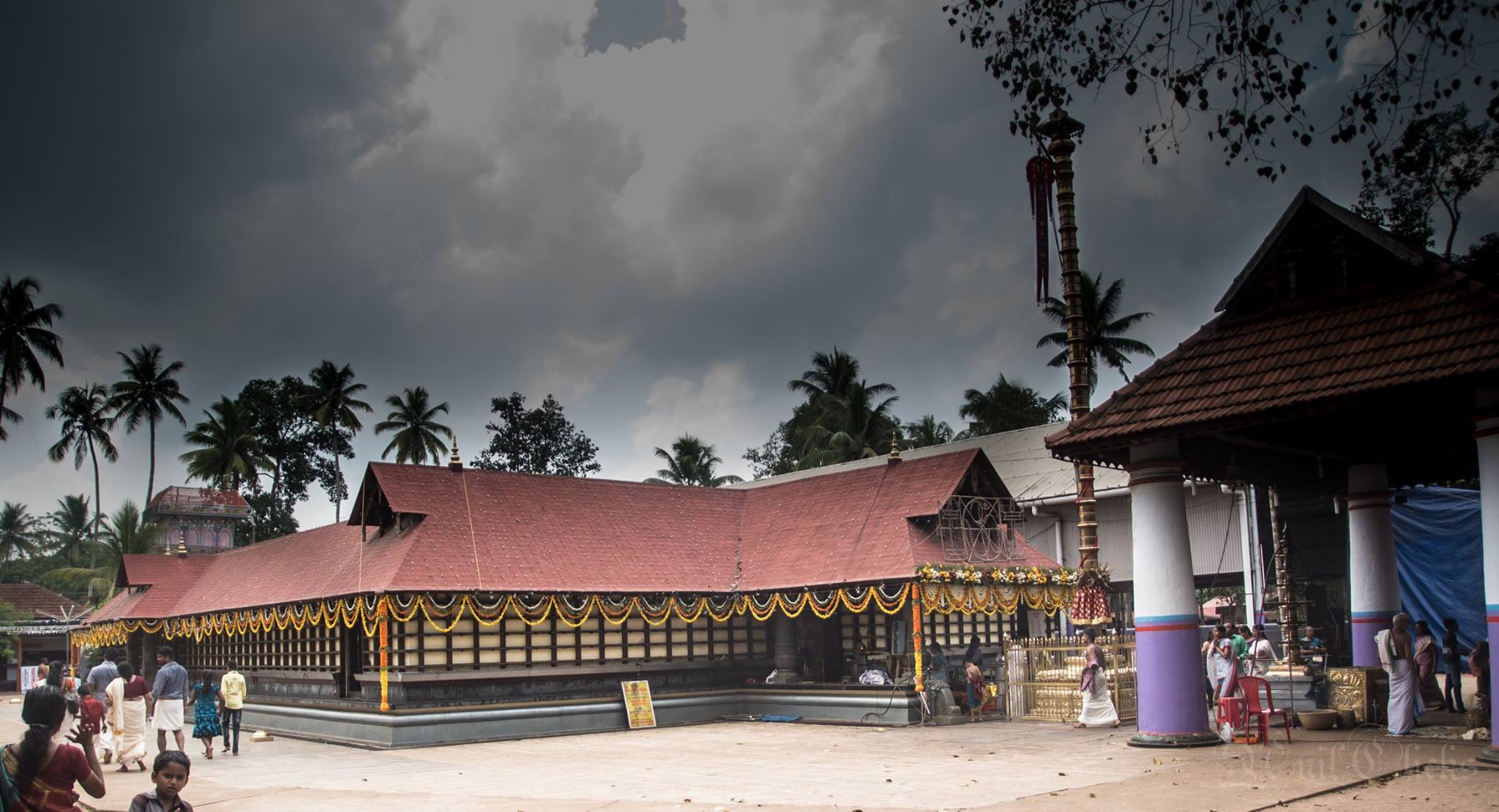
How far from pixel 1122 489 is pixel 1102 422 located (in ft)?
64.0

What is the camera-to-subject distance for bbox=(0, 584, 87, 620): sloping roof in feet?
191

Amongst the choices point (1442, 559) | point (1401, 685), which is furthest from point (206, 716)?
point (1442, 559)

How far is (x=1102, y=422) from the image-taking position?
14.7 meters

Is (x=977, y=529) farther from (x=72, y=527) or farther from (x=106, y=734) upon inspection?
(x=72, y=527)

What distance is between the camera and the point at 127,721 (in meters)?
19.2

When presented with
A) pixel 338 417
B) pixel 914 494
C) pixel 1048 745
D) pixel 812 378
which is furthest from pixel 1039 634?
pixel 338 417

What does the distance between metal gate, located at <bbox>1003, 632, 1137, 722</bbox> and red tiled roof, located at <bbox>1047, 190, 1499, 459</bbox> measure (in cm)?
775

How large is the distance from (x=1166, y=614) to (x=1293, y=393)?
3.20 m

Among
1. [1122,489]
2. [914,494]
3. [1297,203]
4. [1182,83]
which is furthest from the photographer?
[1122,489]

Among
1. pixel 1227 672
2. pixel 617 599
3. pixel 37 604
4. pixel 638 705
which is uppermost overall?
pixel 617 599

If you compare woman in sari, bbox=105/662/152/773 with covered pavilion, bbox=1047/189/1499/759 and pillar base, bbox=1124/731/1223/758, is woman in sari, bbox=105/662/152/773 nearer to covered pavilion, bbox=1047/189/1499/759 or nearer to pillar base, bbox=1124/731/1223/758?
covered pavilion, bbox=1047/189/1499/759

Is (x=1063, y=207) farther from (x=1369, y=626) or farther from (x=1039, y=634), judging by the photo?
(x=1039, y=634)

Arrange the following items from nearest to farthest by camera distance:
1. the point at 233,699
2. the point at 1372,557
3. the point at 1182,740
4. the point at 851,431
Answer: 1. the point at 1182,740
2. the point at 1372,557
3. the point at 233,699
4. the point at 851,431

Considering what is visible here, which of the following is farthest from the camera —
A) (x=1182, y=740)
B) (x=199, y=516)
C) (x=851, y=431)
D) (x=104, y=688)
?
(x=199, y=516)
